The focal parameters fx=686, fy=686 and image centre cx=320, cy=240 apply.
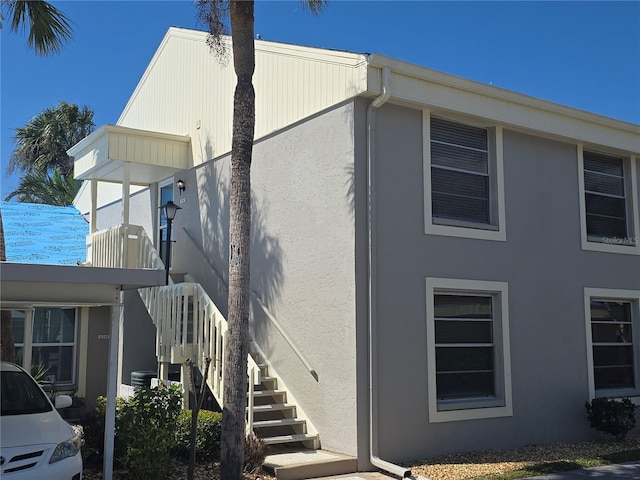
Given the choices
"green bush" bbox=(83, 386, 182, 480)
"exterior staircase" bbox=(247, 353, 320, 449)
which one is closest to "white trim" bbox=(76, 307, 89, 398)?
"green bush" bbox=(83, 386, 182, 480)

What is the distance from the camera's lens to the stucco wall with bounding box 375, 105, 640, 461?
9602 mm

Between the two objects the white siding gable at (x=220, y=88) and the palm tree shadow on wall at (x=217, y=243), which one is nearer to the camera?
the white siding gable at (x=220, y=88)

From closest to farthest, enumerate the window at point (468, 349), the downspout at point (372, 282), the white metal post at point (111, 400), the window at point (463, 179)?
the white metal post at point (111, 400) < the downspout at point (372, 282) < the window at point (468, 349) < the window at point (463, 179)

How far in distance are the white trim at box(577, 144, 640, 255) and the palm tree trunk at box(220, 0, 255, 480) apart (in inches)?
265

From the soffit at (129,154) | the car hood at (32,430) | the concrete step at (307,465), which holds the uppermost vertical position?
the soffit at (129,154)

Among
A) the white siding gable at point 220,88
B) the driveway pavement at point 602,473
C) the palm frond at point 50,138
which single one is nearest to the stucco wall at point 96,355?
the white siding gable at point 220,88

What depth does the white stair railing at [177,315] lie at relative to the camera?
1030 cm

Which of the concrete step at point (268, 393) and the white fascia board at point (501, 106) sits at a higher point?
the white fascia board at point (501, 106)

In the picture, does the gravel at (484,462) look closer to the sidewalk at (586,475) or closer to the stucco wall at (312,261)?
the sidewalk at (586,475)

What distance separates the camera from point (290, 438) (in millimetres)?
9641

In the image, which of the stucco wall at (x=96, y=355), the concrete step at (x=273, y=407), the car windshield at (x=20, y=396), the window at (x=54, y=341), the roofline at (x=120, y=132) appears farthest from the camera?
the roofline at (x=120, y=132)

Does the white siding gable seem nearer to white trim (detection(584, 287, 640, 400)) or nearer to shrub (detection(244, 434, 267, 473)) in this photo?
shrub (detection(244, 434, 267, 473))

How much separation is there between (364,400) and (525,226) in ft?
13.8

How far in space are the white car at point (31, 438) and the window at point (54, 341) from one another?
4.50 metres
